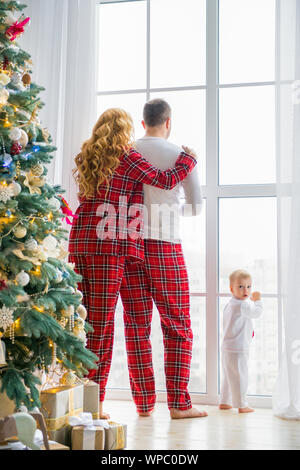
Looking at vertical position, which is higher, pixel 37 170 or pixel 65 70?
pixel 65 70

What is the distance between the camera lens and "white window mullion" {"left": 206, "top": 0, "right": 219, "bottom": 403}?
292 centimetres

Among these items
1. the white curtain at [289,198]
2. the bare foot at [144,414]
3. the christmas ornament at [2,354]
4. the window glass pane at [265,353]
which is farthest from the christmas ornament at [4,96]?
the window glass pane at [265,353]

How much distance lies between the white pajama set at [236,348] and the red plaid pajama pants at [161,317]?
0.22m

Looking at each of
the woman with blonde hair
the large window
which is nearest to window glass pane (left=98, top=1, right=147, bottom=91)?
the large window

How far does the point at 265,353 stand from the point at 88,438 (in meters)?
1.28

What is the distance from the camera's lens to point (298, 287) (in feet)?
8.72

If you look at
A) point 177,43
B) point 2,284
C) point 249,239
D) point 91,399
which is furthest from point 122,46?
point 91,399

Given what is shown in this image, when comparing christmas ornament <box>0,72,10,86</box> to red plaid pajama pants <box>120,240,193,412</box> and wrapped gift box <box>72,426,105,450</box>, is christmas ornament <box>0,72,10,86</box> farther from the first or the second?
wrapped gift box <box>72,426,105,450</box>

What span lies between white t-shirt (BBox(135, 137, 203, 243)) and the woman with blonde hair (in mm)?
58

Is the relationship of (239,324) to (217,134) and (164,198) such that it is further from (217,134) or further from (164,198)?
(217,134)

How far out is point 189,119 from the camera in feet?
10.2

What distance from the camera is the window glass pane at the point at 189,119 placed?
121 inches

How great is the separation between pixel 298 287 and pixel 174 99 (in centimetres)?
124

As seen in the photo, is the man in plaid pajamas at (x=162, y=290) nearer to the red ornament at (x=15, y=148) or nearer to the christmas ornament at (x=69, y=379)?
the christmas ornament at (x=69, y=379)
